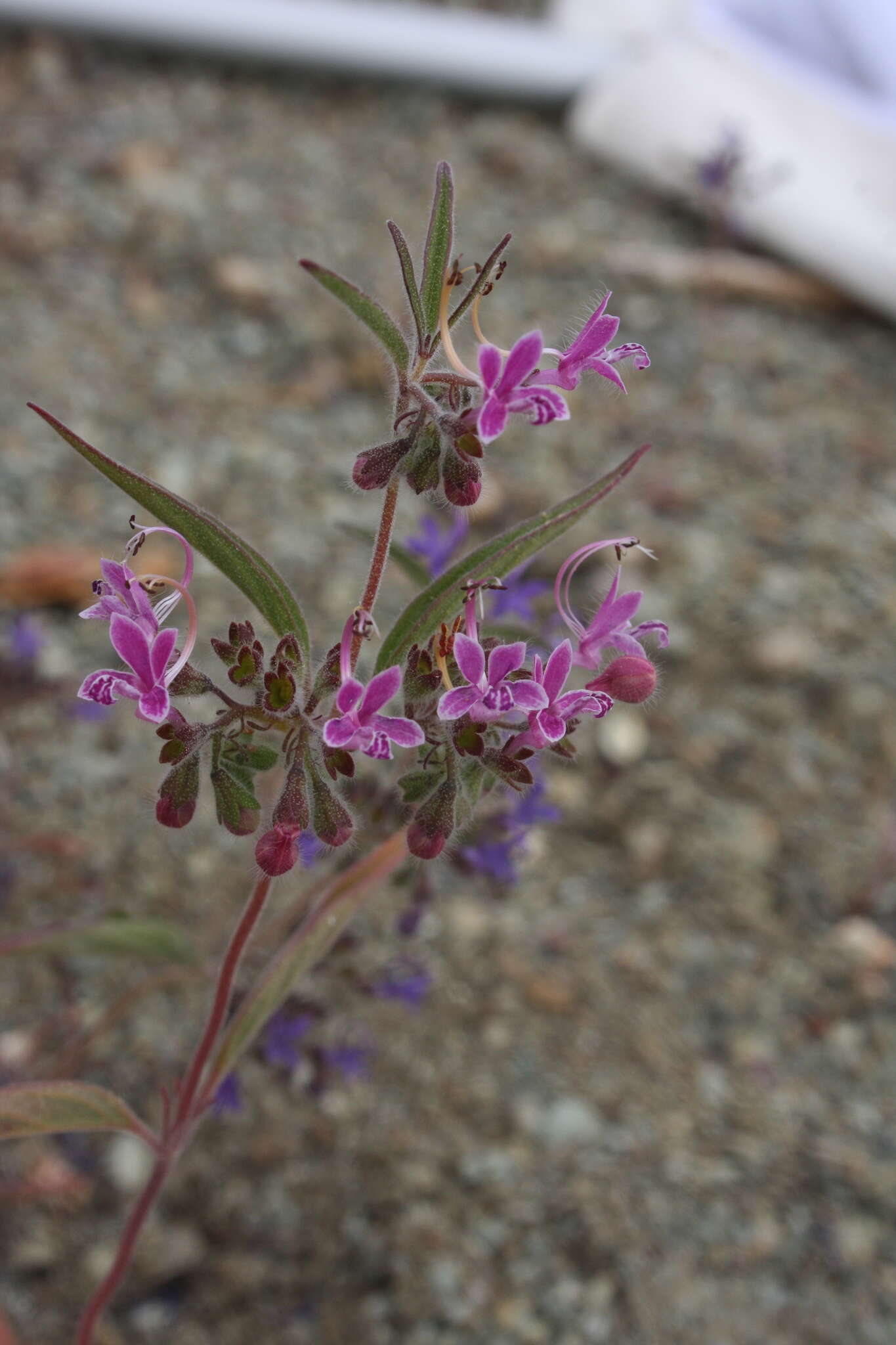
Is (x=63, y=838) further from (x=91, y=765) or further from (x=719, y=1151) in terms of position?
(x=719, y=1151)

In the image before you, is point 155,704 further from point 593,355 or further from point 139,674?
point 593,355

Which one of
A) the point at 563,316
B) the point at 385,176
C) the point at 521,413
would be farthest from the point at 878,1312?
the point at 385,176

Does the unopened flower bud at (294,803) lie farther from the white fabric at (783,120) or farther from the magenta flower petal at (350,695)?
the white fabric at (783,120)

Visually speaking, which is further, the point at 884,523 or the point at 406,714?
the point at 884,523

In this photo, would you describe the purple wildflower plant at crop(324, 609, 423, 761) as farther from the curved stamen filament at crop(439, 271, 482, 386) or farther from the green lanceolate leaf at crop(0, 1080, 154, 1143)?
the green lanceolate leaf at crop(0, 1080, 154, 1143)

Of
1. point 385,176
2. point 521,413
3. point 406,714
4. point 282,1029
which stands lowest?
point 385,176

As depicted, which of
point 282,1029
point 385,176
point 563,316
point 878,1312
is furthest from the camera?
point 385,176
